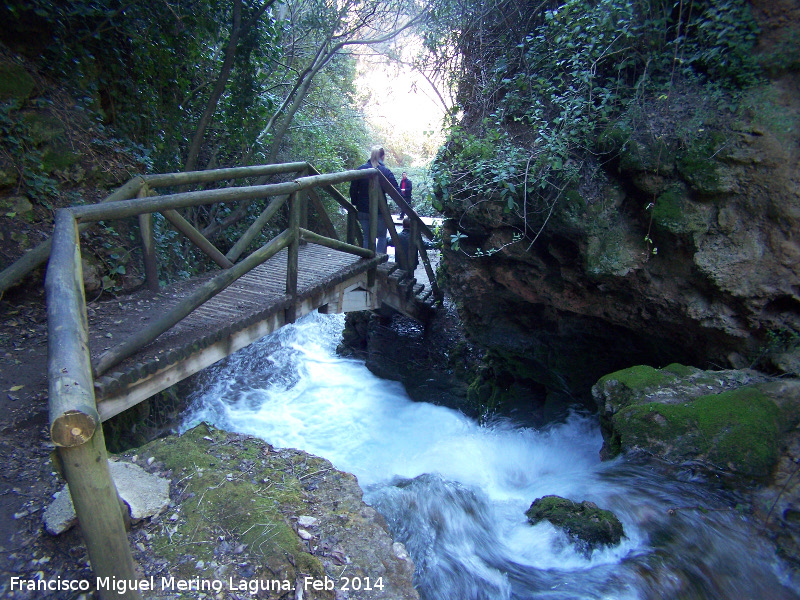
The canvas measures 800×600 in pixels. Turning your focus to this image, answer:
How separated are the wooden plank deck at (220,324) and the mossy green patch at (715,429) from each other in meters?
2.84

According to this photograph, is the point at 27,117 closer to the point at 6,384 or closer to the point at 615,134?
the point at 6,384

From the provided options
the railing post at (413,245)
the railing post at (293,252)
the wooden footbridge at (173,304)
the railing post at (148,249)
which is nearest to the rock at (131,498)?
the wooden footbridge at (173,304)

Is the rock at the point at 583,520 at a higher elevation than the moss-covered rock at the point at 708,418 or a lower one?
lower

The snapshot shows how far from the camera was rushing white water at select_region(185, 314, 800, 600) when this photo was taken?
9.56 ft

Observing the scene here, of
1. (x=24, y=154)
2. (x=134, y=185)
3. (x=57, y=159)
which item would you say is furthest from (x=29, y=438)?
(x=57, y=159)

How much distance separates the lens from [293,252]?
3.73 meters

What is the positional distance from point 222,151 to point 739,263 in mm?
6600

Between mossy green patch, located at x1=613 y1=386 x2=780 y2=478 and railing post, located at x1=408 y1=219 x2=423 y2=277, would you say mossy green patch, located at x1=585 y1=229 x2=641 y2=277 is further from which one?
railing post, located at x1=408 y1=219 x2=423 y2=277

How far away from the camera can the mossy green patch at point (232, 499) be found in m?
1.87

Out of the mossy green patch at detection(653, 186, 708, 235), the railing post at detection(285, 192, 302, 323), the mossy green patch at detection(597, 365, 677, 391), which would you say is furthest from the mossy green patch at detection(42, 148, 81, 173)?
the mossy green patch at detection(653, 186, 708, 235)

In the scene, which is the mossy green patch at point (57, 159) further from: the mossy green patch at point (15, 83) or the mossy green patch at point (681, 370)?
the mossy green patch at point (681, 370)

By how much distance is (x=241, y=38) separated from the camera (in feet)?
18.5

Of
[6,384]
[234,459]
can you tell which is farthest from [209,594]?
[6,384]

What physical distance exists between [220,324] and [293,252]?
86 cm
